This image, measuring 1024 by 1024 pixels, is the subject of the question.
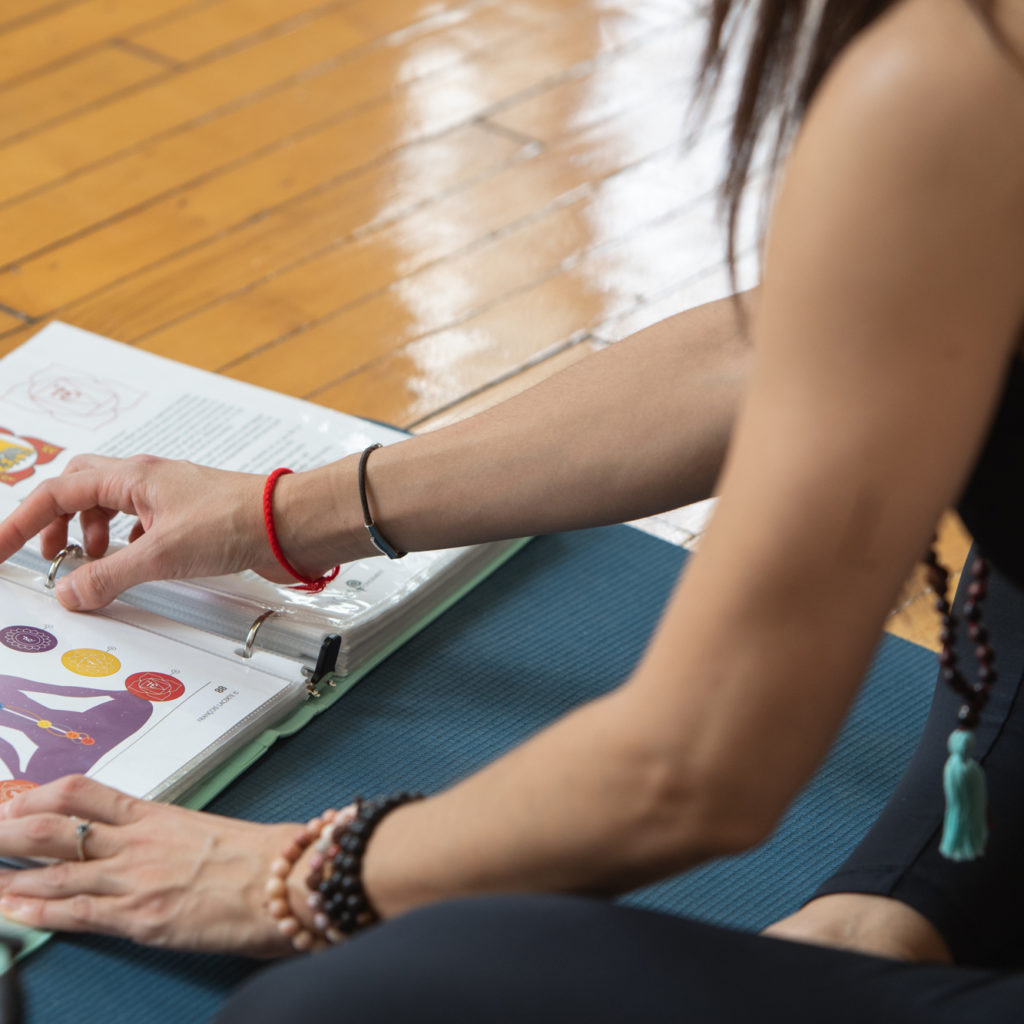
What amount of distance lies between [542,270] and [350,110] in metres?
0.45

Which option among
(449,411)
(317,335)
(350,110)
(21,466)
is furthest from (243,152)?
(21,466)

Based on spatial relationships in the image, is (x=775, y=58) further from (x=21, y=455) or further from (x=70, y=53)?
(x=70, y=53)

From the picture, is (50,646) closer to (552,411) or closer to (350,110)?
(552,411)

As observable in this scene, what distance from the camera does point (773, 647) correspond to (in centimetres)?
55

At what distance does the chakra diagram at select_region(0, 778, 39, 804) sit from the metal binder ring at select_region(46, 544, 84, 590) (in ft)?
0.67

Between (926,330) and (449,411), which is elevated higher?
(926,330)

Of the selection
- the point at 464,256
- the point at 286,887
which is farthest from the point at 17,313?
the point at 286,887

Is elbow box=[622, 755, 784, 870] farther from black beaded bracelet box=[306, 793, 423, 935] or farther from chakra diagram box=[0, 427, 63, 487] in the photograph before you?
Answer: chakra diagram box=[0, 427, 63, 487]

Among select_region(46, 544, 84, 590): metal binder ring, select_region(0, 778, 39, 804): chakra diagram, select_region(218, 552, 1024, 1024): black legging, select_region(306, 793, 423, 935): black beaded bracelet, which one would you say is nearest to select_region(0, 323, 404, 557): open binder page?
select_region(46, 544, 84, 590): metal binder ring

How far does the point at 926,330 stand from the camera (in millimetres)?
529

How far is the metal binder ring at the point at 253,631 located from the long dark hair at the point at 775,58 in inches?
20.1

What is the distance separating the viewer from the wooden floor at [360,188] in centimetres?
155

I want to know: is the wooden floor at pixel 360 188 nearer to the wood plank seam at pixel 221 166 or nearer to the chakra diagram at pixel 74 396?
the wood plank seam at pixel 221 166

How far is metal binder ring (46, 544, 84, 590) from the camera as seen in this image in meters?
1.05
